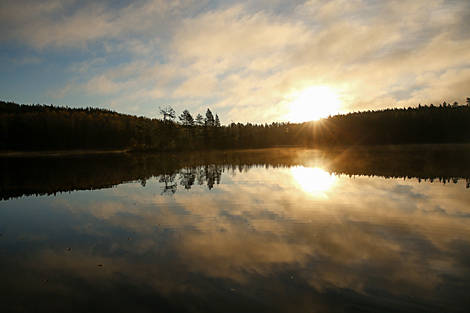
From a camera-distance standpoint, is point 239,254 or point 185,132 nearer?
point 239,254

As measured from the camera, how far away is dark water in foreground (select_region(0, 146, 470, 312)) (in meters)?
5.64

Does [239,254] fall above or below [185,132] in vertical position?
below

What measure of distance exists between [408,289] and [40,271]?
963 cm

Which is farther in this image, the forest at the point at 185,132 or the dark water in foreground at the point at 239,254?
the forest at the point at 185,132

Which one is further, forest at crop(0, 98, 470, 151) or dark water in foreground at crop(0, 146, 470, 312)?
forest at crop(0, 98, 470, 151)

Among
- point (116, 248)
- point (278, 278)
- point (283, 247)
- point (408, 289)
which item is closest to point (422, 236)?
point (408, 289)

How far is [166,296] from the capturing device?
19.0 ft

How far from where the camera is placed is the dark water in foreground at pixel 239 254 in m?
5.64

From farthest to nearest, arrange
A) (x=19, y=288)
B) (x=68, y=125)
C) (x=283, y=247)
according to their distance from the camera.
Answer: (x=68, y=125)
(x=283, y=247)
(x=19, y=288)

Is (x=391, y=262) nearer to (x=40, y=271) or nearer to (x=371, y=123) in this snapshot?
(x=40, y=271)

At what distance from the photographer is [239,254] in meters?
7.83

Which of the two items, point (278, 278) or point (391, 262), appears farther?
point (391, 262)

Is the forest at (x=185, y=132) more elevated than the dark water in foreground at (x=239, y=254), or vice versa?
the forest at (x=185, y=132)

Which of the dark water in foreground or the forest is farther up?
the forest
